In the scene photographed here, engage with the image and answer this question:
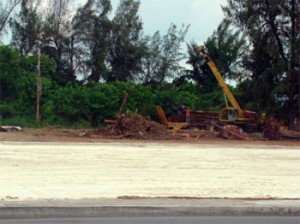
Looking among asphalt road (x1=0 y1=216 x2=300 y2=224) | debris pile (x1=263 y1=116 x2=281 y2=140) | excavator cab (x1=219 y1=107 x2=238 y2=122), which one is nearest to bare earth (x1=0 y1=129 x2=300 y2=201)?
asphalt road (x1=0 y1=216 x2=300 y2=224)

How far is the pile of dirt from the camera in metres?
39.2

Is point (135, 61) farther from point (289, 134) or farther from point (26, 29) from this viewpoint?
point (289, 134)

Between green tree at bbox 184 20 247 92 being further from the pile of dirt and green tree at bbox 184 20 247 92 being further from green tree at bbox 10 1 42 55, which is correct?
the pile of dirt

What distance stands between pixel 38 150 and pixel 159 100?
106 ft

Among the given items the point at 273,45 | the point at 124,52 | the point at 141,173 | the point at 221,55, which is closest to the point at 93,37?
the point at 124,52

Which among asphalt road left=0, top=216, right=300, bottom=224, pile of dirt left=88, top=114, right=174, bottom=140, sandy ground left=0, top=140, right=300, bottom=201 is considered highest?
pile of dirt left=88, top=114, right=174, bottom=140

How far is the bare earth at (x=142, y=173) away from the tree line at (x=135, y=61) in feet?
62.0

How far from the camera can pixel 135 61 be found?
72000mm

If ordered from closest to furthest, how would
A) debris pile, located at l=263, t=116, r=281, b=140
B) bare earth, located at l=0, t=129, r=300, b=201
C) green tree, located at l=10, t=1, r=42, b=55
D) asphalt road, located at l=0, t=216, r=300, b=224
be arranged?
asphalt road, located at l=0, t=216, r=300, b=224
bare earth, located at l=0, t=129, r=300, b=201
debris pile, located at l=263, t=116, r=281, b=140
green tree, located at l=10, t=1, r=42, b=55

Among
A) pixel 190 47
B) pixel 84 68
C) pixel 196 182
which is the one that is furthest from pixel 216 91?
pixel 196 182

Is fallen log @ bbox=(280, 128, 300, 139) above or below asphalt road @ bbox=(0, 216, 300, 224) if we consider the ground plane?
above

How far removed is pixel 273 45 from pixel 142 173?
101ft

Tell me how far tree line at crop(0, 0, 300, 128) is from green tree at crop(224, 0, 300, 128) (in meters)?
0.08

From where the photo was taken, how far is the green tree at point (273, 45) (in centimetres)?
4716
